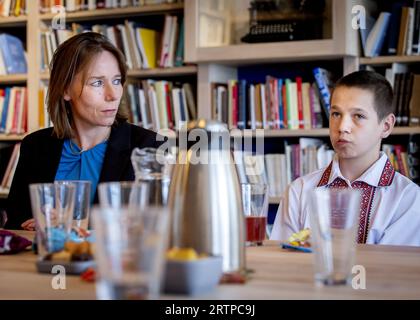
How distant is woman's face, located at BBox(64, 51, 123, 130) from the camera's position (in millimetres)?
2486

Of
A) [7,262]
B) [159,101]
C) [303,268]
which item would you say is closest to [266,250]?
[303,268]

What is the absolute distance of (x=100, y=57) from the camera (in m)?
2.57

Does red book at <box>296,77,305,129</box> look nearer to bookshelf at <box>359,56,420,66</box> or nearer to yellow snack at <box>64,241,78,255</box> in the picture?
bookshelf at <box>359,56,420,66</box>

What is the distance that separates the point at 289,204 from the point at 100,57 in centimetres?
87

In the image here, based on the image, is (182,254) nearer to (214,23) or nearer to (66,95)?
(66,95)

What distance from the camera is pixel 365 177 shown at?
220cm

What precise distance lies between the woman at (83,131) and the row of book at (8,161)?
1.59 metres

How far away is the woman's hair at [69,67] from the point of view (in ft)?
8.42

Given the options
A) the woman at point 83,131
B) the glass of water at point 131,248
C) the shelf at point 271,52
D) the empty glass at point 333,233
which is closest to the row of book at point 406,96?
the shelf at point 271,52

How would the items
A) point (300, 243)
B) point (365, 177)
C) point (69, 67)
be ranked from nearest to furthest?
point (300, 243) < point (365, 177) < point (69, 67)

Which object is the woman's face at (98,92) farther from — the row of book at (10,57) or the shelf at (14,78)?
the row of book at (10,57)

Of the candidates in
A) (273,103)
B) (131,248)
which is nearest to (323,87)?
(273,103)

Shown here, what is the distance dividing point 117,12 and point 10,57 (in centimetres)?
78
